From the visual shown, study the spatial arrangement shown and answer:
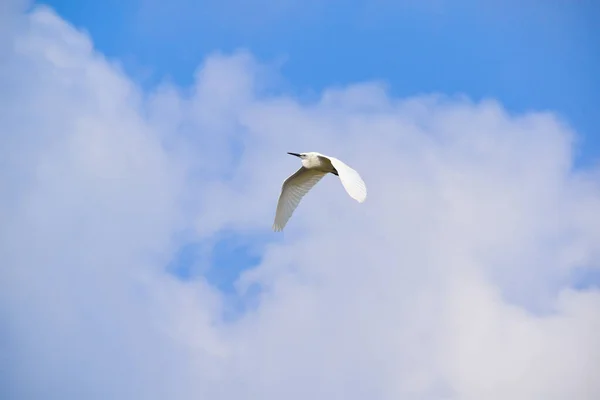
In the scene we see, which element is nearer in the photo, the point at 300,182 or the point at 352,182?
the point at 352,182

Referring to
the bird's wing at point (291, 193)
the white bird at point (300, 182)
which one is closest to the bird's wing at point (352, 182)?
the white bird at point (300, 182)

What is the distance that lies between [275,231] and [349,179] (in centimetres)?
525

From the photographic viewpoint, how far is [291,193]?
80.1 ft

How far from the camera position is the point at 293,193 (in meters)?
24.4

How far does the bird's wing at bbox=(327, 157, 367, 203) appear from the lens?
60.9 ft

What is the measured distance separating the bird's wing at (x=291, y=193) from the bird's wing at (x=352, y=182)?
3400mm

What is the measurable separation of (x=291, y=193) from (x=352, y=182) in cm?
530

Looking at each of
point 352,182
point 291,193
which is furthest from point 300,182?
point 352,182

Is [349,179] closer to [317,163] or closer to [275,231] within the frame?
[317,163]

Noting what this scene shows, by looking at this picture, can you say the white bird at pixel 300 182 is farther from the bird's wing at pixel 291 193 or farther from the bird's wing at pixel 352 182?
the bird's wing at pixel 352 182

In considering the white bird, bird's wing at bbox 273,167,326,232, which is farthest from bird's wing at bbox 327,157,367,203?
bird's wing at bbox 273,167,326,232

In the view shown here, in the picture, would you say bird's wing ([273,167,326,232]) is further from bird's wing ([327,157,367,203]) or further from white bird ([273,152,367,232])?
bird's wing ([327,157,367,203])

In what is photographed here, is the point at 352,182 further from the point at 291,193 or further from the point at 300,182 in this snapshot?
the point at 291,193

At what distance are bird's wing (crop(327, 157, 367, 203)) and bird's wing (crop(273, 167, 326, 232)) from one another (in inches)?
134
